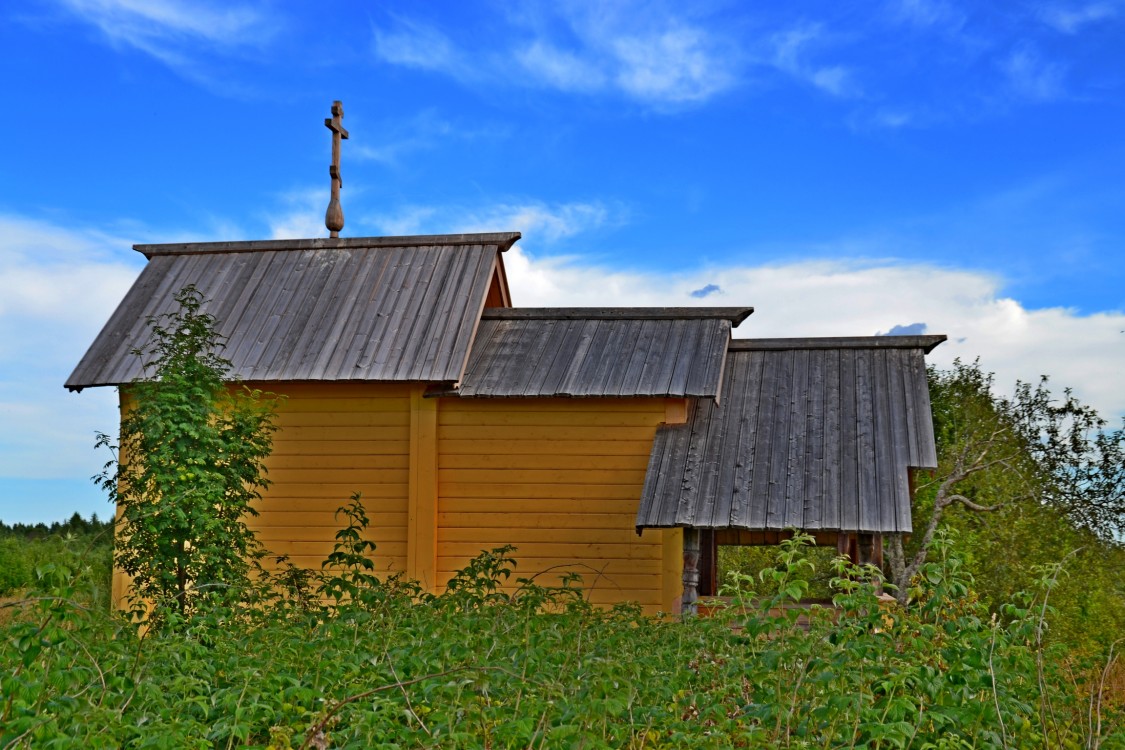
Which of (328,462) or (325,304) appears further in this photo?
(325,304)

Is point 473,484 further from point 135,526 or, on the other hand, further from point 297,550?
point 135,526

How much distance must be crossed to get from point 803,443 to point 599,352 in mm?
2836

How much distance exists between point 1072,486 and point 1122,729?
1337cm

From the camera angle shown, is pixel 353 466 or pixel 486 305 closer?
pixel 353 466

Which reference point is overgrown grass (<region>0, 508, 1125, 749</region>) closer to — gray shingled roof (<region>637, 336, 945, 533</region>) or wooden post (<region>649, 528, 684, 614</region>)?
gray shingled roof (<region>637, 336, 945, 533</region>)

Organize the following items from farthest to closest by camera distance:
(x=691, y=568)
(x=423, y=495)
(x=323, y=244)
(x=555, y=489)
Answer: (x=323, y=244) < (x=423, y=495) < (x=555, y=489) < (x=691, y=568)

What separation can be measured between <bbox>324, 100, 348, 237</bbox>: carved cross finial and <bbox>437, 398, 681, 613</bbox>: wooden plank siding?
15.8 ft

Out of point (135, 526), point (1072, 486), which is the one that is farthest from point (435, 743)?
point (1072, 486)

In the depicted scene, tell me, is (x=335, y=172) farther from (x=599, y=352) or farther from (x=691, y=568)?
(x=691, y=568)

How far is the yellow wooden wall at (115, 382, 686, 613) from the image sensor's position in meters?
12.6

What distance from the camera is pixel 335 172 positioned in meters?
16.7

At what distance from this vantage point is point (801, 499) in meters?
11.3

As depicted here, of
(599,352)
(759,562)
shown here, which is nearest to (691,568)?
(599,352)

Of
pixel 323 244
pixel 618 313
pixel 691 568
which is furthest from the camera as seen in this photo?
pixel 323 244
